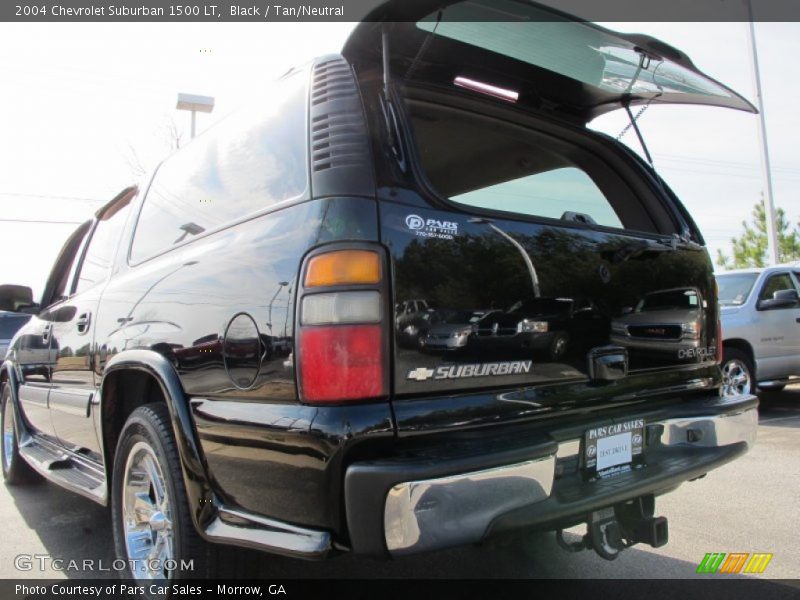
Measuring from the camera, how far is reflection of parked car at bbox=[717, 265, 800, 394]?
7465 mm

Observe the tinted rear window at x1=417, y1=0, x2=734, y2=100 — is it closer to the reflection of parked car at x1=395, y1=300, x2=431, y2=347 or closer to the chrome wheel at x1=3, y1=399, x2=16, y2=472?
the reflection of parked car at x1=395, y1=300, x2=431, y2=347

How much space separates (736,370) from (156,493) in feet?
22.9

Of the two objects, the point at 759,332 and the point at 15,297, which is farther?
the point at 759,332

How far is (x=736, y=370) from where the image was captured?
7.47m

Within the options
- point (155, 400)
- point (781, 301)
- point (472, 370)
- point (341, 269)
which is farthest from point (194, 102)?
point (472, 370)

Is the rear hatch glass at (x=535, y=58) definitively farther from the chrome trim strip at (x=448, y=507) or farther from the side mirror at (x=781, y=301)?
the side mirror at (x=781, y=301)

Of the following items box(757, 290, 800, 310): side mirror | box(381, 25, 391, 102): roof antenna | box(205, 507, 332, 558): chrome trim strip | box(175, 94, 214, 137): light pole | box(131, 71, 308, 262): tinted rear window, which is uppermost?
box(175, 94, 214, 137): light pole

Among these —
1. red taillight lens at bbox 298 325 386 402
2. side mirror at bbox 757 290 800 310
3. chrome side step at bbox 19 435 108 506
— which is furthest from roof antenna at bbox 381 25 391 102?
side mirror at bbox 757 290 800 310

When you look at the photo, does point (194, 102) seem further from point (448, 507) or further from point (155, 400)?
point (448, 507)

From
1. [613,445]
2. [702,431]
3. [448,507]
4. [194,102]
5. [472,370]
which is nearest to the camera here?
[448,507]

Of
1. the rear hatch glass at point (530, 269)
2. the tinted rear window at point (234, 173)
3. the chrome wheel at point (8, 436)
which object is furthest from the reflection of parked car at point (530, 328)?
the chrome wheel at point (8, 436)

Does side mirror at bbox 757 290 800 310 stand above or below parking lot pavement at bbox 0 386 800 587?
above

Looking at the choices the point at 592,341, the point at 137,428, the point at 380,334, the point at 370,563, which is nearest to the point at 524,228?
the point at 592,341

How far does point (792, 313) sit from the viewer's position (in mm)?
7867
